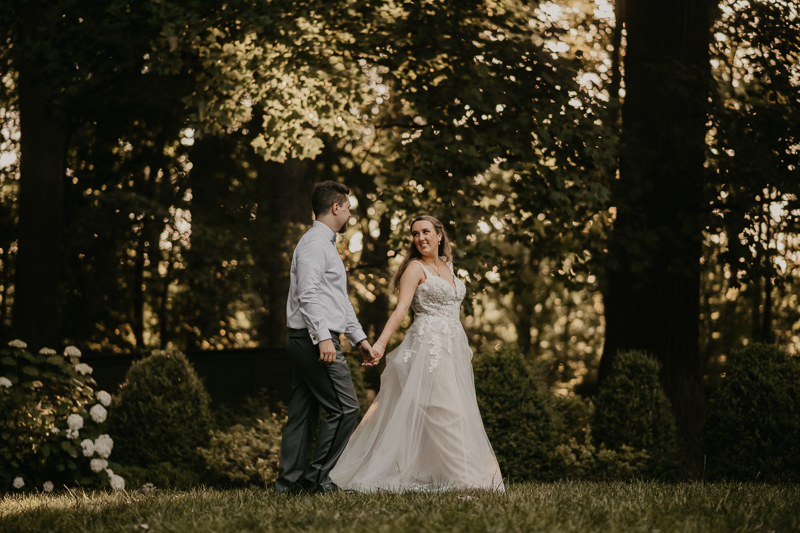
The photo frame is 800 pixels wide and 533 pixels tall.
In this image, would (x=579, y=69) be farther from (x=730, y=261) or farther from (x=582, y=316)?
(x=582, y=316)

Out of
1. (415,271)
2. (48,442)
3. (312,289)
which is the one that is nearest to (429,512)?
(312,289)

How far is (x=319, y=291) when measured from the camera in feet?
19.3

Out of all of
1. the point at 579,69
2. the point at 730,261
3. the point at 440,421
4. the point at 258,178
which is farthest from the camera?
the point at 258,178

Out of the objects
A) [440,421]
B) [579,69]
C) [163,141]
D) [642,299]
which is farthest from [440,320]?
[163,141]

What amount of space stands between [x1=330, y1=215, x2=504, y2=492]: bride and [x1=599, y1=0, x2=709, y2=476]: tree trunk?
416cm

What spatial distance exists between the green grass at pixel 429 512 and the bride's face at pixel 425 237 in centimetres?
230

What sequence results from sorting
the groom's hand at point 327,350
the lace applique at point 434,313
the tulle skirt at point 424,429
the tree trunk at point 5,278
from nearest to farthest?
the groom's hand at point 327,350 < the tulle skirt at point 424,429 < the lace applique at point 434,313 < the tree trunk at point 5,278

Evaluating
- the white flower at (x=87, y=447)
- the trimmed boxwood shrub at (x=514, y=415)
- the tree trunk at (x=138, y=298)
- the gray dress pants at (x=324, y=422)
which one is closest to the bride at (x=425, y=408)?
the gray dress pants at (x=324, y=422)

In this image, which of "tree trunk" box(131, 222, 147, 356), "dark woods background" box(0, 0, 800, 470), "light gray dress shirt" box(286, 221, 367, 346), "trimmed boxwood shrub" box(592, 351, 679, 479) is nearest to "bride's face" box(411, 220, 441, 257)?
"light gray dress shirt" box(286, 221, 367, 346)

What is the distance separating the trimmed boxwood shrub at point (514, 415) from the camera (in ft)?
26.7

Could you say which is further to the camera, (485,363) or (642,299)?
(642,299)

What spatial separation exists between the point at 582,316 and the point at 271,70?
91.0ft

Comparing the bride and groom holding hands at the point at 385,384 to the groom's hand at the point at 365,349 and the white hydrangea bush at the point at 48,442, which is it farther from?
the white hydrangea bush at the point at 48,442

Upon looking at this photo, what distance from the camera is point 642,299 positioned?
10695mm
